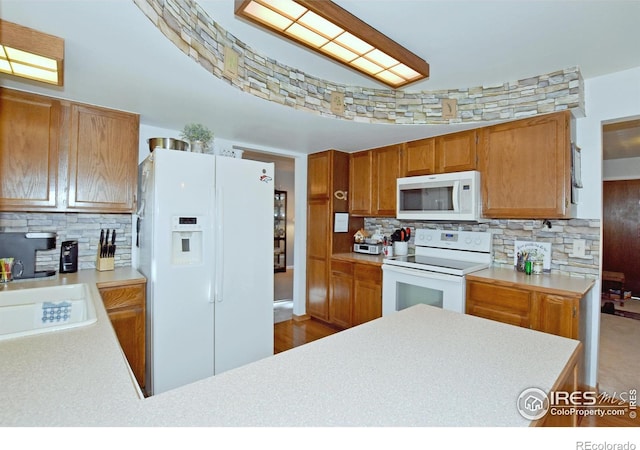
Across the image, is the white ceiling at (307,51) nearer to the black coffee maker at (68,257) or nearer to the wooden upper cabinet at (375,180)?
the wooden upper cabinet at (375,180)

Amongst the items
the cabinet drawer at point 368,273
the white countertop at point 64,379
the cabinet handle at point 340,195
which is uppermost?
the cabinet handle at point 340,195

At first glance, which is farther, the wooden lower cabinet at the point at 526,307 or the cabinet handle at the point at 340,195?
the cabinet handle at the point at 340,195

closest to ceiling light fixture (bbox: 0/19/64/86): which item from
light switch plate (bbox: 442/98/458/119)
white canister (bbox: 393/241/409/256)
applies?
light switch plate (bbox: 442/98/458/119)

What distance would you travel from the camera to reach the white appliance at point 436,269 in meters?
2.49

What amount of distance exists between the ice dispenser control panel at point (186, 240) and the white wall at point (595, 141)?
2822 millimetres

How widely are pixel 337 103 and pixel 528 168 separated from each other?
1.54 metres

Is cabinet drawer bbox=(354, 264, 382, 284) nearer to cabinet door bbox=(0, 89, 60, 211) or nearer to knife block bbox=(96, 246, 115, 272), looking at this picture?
knife block bbox=(96, 246, 115, 272)

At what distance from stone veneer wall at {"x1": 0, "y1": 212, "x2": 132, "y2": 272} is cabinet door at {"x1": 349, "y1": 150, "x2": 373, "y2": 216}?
2.33m

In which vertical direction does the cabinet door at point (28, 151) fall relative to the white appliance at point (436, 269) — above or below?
above

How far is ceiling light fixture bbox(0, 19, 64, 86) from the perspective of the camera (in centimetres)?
129

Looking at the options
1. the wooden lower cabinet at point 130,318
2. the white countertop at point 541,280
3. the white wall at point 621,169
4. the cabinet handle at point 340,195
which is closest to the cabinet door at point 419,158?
the cabinet handle at point 340,195

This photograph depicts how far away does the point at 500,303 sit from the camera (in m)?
2.26

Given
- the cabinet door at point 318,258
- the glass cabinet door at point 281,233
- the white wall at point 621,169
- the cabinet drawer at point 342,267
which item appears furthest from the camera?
the glass cabinet door at point 281,233

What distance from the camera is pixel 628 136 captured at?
3.72 metres
